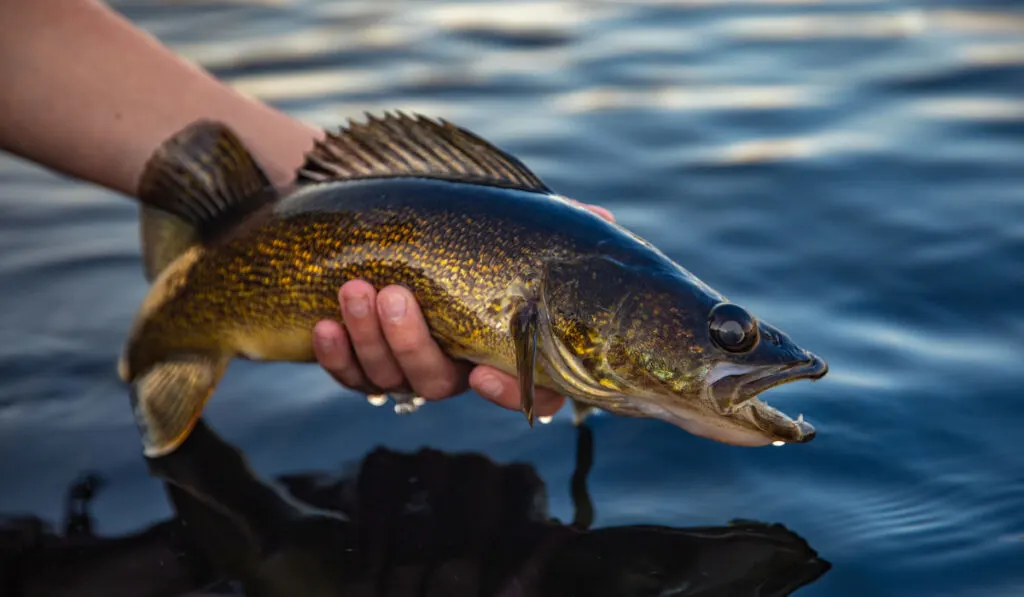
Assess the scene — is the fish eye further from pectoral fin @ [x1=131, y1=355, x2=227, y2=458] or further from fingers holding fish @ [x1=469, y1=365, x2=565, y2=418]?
pectoral fin @ [x1=131, y1=355, x2=227, y2=458]

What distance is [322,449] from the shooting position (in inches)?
150

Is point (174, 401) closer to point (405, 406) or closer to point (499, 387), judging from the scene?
point (405, 406)

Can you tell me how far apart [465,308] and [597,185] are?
9.41 feet

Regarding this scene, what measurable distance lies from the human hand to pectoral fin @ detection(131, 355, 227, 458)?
450 mm

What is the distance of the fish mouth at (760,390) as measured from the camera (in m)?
2.86

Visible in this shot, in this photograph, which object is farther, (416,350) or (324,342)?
(324,342)

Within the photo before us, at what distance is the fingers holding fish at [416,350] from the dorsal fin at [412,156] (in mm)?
395

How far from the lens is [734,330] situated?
289 cm

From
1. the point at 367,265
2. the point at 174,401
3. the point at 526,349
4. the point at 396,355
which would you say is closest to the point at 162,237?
the point at 174,401

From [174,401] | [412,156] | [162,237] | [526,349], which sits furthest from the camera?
[162,237]

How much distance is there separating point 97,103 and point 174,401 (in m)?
1.20

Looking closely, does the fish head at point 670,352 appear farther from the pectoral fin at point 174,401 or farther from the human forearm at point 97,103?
the human forearm at point 97,103

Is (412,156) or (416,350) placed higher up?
(412,156)

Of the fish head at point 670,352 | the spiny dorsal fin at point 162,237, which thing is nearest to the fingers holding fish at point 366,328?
the fish head at point 670,352
